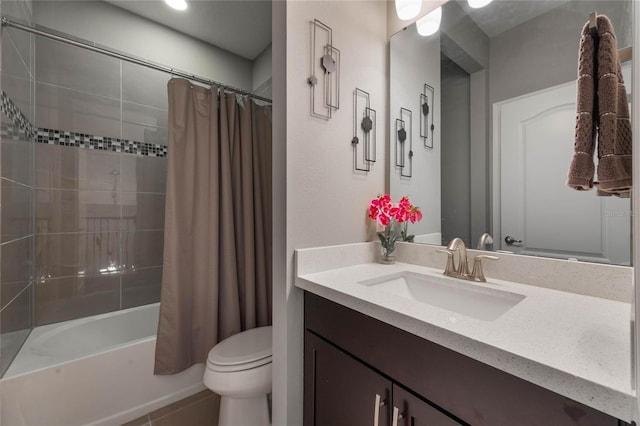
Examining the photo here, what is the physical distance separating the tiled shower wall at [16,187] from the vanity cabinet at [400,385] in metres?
1.48

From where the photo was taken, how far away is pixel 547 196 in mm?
954

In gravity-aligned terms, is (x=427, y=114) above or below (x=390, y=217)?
above

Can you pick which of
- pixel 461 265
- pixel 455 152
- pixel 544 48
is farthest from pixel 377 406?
pixel 544 48

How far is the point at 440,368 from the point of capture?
0.63 m

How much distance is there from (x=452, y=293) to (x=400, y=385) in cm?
44

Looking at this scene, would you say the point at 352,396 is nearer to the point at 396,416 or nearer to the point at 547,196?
the point at 396,416

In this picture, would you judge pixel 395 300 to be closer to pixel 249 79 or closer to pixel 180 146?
pixel 180 146

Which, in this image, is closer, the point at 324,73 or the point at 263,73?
the point at 324,73

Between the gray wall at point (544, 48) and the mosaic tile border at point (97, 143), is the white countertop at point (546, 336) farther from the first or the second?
the mosaic tile border at point (97, 143)

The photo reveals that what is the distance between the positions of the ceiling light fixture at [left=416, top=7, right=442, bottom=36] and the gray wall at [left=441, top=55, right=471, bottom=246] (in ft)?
0.54

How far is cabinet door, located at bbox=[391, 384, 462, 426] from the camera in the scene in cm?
62

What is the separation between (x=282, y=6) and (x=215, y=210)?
46.1 inches

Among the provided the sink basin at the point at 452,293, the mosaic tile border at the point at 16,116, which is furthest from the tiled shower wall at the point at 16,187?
the sink basin at the point at 452,293

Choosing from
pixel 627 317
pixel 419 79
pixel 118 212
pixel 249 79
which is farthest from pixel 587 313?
pixel 249 79
